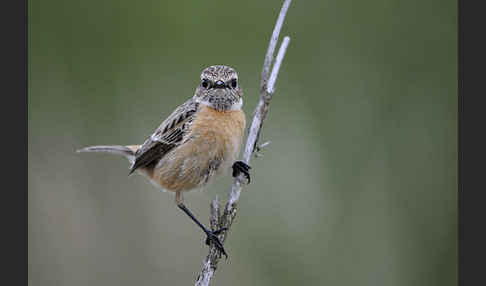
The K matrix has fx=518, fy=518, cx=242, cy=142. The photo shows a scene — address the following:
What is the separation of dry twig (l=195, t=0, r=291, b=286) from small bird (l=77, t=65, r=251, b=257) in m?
0.35

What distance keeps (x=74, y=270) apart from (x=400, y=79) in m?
4.30

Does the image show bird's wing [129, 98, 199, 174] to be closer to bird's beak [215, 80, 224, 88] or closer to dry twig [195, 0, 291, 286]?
bird's beak [215, 80, 224, 88]

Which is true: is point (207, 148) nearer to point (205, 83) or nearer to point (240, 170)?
point (240, 170)

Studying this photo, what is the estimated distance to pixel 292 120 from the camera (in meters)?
6.13

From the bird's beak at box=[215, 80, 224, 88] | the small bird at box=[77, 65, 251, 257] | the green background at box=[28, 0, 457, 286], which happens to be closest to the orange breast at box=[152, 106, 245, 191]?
the small bird at box=[77, 65, 251, 257]

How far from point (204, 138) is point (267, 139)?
1.60 meters

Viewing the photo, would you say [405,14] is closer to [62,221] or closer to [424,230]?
[424,230]

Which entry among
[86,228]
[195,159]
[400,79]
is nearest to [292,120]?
[400,79]

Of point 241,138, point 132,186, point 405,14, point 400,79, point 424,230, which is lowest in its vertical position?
point 424,230

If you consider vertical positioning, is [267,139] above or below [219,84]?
below

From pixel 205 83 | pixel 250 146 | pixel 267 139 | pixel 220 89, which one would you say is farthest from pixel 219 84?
pixel 267 139

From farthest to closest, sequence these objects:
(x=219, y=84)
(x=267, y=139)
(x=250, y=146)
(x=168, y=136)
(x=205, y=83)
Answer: (x=267, y=139) < (x=168, y=136) < (x=205, y=83) < (x=219, y=84) < (x=250, y=146)

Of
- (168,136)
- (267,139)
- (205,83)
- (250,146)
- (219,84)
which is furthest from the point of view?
(267,139)

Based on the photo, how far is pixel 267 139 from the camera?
6.08m
